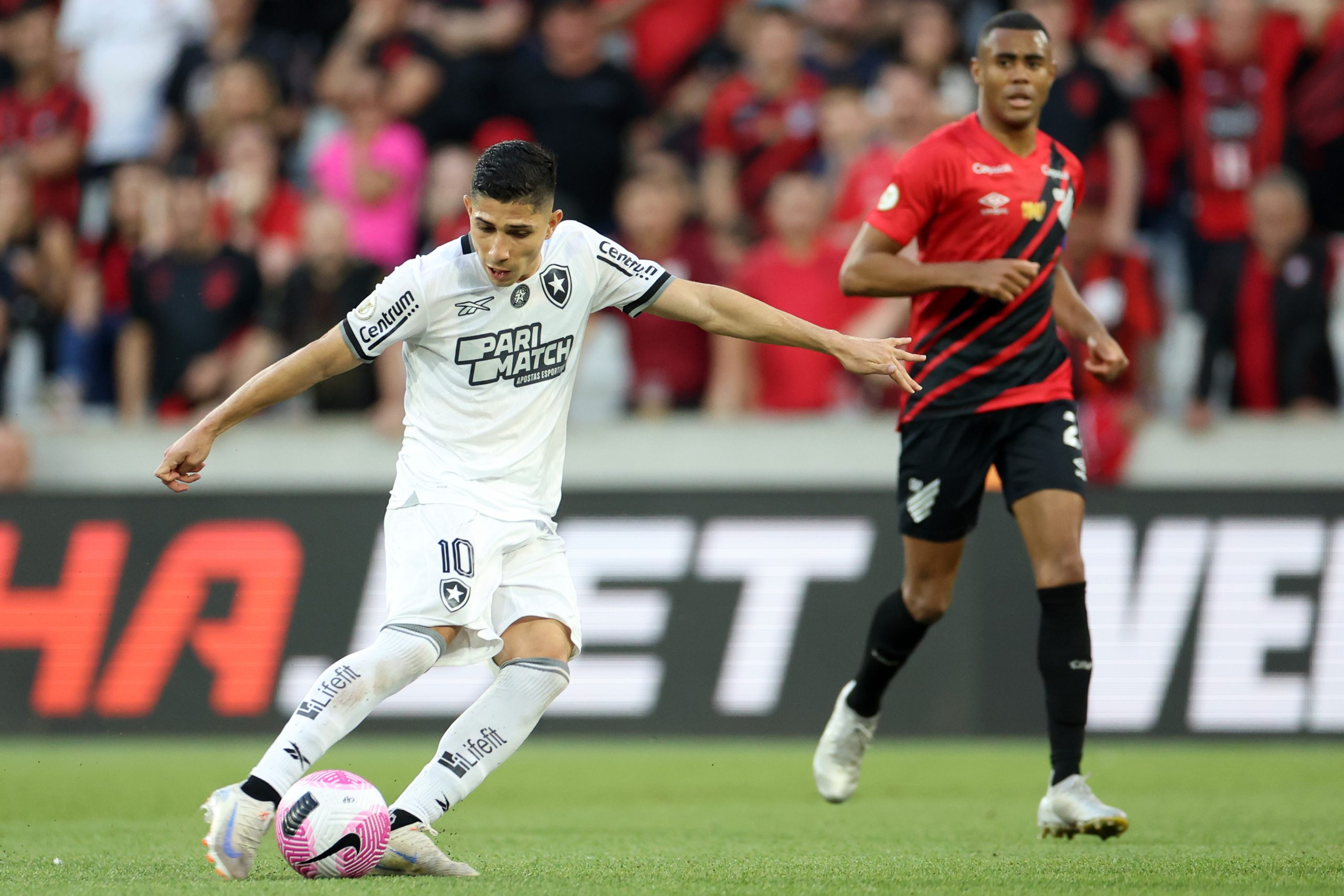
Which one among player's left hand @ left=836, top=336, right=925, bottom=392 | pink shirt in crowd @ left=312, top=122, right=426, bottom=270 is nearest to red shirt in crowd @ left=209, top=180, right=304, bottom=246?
pink shirt in crowd @ left=312, top=122, right=426, bottom=270

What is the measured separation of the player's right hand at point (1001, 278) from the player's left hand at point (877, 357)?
0.96m

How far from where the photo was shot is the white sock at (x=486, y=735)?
5.13 metres

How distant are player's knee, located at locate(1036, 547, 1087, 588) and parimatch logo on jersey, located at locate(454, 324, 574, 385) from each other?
194 cm

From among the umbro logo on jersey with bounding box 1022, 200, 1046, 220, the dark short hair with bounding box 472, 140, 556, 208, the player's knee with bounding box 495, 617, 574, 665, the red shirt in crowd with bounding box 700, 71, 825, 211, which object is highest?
the red shirt in crowd with bounding box 700, 71, 825, 211

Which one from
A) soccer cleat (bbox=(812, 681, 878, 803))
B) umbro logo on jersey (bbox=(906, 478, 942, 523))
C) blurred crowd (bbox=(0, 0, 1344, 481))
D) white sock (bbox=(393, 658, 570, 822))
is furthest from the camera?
blurred crowd (bbox=(0, 0, 1344, 481))

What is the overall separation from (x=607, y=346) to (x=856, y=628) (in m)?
2.58

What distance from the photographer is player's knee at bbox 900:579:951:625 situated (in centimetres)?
671

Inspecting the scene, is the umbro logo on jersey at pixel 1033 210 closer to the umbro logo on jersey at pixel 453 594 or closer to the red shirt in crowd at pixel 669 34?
the umbro logo on jersey at pixel 453 594

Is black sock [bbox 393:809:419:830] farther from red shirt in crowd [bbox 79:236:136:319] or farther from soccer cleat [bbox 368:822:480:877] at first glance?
red shirt in crowd [bbox 79:236:136:319]

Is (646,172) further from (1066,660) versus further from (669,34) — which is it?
(1066,660)

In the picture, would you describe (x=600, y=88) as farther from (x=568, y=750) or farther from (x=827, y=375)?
(x=568, y=750)

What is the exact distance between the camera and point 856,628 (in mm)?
10062

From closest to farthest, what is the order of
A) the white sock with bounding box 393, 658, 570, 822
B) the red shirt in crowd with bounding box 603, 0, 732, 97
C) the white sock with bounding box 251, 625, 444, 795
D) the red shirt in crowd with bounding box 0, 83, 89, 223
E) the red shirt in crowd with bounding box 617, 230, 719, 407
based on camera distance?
1. the white sock with bounding box 251, 625, 444, 795
2. the white sock with bounding box 393, 658, 570, 822
3. the red shirt in crowd with bounding box 617, 230, 719, 407
4. the red shirt in crowd with bounding box 603, 0, 732, 97
5. the red shirt in crowd with bounding box 0, 83, 89, 223

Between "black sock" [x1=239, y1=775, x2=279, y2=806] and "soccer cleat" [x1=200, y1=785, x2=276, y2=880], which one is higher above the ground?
"black sock" [x1=239, y1=775, x2=279, y2=806]
